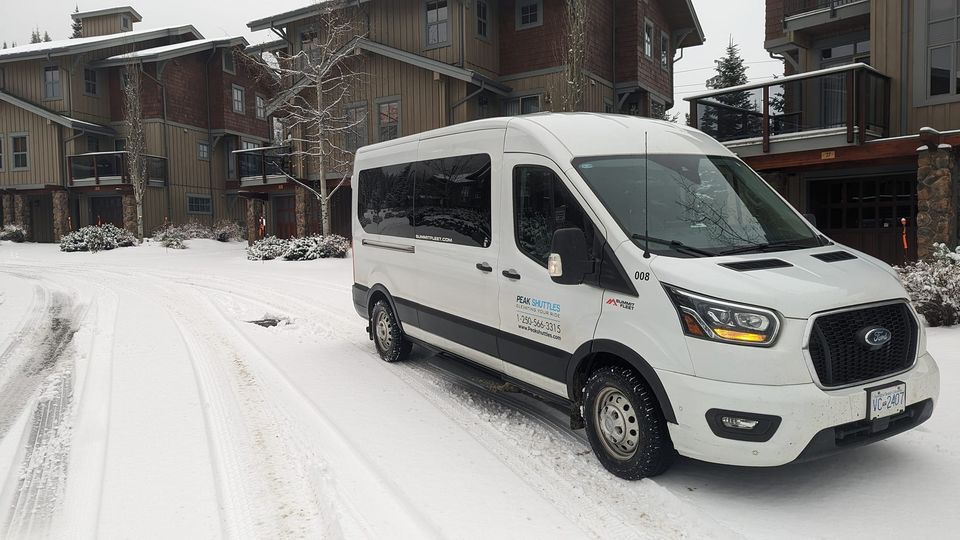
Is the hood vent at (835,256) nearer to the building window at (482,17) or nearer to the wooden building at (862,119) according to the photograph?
the wooden building at (862,119)

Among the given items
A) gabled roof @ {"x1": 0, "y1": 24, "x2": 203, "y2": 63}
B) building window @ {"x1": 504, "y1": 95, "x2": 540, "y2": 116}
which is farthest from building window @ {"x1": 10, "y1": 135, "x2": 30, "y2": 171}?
building window @ {"x1": 504, "y1": 95, "x2": 540, "y2": 116}

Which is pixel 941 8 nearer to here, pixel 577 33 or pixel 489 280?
pixel 577 33

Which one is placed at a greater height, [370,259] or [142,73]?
[142,73]

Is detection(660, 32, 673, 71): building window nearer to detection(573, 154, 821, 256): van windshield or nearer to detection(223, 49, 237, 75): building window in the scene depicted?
detection(573, 154, 821, 256): van windshield

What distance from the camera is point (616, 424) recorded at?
4363 mm

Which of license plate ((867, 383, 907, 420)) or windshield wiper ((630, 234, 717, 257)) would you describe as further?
windshield wiper ((630, 234, 717, 257))

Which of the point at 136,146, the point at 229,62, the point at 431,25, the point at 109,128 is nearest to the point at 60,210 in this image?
the point at 109,128

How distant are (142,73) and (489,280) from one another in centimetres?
3317

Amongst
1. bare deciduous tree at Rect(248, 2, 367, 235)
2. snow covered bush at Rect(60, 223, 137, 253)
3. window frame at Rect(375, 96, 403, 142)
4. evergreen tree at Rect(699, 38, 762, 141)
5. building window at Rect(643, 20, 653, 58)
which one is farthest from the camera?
snow covered bush at Rect(60, 223, 137, 253)

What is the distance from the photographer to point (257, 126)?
128 feet

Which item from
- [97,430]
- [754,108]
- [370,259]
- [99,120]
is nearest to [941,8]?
[754,108]

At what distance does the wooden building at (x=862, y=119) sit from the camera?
38.8 feet

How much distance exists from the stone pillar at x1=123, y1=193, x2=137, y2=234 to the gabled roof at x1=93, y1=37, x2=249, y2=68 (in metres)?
6.56

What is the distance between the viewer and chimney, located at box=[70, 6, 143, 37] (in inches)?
1475
